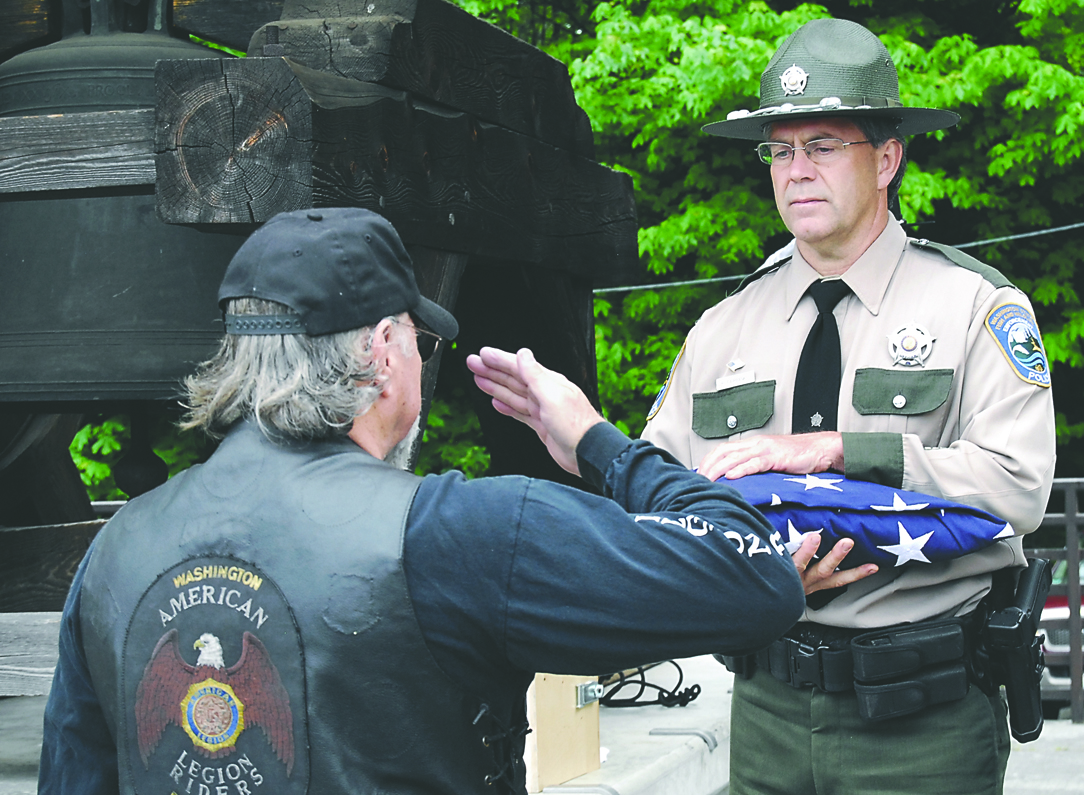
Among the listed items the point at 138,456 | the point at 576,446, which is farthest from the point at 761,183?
the point at 576,446

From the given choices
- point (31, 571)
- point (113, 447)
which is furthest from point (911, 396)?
point (113, 447)

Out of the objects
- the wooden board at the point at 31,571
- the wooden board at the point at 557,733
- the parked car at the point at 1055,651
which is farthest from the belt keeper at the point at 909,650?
the parked car at the point at 1055,651

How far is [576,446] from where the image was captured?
5.43 ft

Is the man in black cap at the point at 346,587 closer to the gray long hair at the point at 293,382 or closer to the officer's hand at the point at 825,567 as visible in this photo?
the gray long hair at the point at 293,382

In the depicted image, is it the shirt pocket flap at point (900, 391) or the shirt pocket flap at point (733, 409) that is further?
the shirt pocket flap at point (733, 409)

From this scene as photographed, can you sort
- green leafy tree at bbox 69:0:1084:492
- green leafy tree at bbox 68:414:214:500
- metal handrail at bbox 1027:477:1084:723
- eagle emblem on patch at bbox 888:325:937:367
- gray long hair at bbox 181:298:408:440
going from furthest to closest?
green leafy tree at bbox 68:414:214:500 < green leafy tree at bbox 69:0:1084:492 < metal handrail at bbox 1027:477:1084:723 < eagle emblem on patch at bbox 888:325:937:367 < gray long hair at bbox 181:298:408:440

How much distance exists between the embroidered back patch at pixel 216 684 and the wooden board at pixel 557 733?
6.00 ft

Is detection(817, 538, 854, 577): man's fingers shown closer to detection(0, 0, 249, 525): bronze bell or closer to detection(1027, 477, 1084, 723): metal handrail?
detection(0, 0, 249, 525): bronze bell

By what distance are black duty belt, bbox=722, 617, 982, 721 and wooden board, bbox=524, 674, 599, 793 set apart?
1.17 meters

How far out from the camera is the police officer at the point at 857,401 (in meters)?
2.08

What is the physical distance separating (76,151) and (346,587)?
65.9 inches

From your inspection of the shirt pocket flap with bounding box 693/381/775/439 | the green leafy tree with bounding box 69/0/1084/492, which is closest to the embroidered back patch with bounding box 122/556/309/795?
the shirt pocket flap with bounding box 693/381/775/439

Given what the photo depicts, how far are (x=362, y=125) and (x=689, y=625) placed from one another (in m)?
1.53

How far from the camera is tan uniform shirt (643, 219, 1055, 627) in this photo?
207 centimetres
